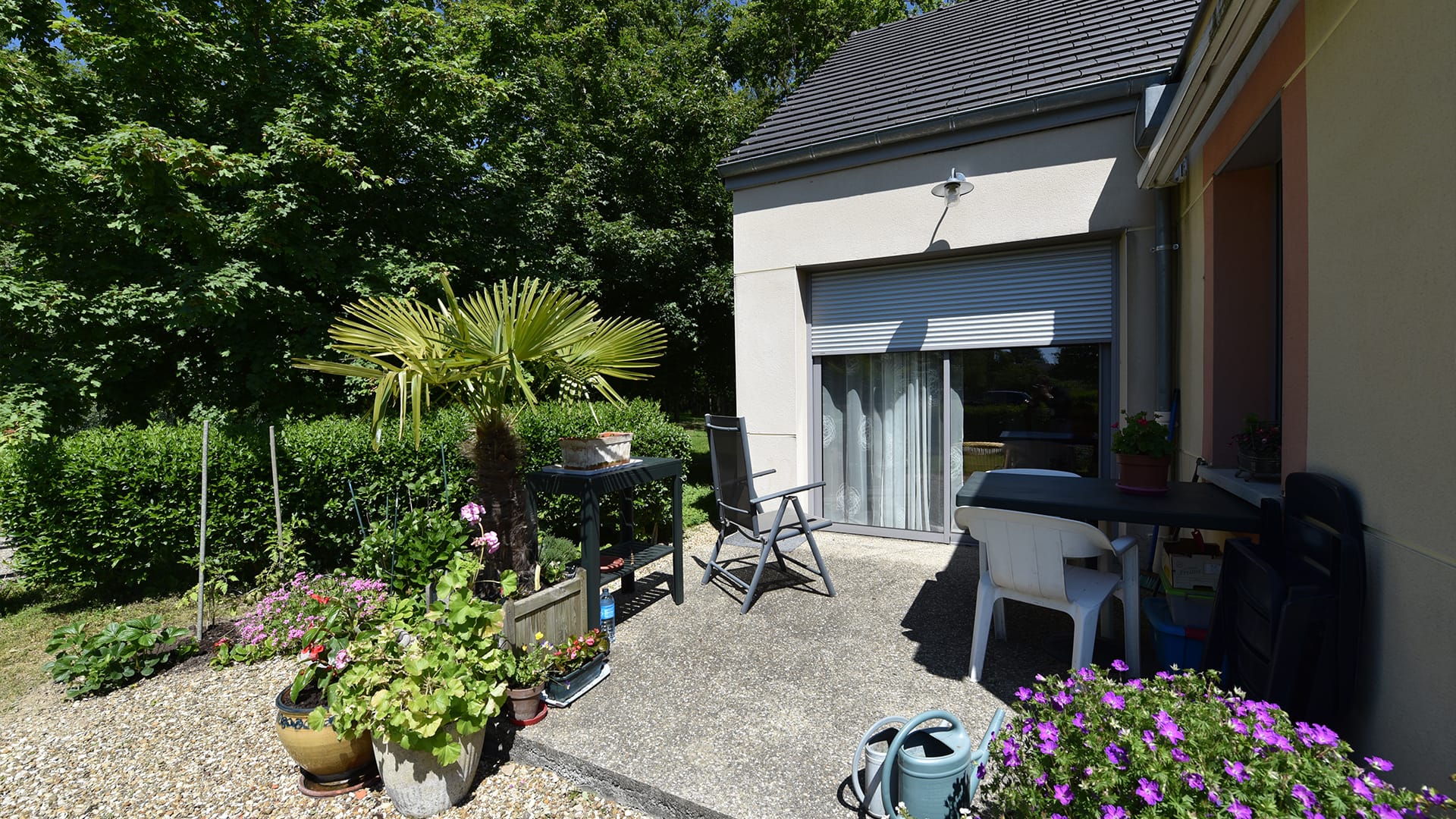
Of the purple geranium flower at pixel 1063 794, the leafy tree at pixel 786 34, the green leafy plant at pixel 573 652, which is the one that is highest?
the leafy tree at pixel 786 34

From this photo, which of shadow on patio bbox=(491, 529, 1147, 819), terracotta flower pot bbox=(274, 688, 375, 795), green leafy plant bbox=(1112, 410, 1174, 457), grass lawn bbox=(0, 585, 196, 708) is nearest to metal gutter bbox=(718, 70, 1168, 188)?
green leafy plant bbox=(1112, 410, 1174, 457)

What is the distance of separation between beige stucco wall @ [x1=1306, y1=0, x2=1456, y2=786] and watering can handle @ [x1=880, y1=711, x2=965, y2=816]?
1162 mm

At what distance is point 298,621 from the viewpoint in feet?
11.7

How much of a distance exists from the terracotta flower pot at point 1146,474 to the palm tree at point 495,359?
256 cm

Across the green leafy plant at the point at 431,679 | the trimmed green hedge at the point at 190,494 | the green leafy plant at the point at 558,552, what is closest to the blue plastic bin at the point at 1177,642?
the green leafy plant at the point at 431,679

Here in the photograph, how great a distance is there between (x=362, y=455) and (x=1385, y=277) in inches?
221

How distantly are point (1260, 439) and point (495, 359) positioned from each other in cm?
358

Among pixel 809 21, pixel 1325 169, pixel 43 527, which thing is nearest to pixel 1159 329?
pixel 1325 169

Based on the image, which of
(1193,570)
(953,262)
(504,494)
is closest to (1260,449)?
(1193,570)

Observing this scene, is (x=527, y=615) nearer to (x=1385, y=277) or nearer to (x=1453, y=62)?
(x=1385, y=277)

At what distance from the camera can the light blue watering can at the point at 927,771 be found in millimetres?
1779

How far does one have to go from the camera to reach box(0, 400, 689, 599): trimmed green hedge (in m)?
4.40

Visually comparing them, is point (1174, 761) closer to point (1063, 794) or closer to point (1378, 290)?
point (1063, 794)

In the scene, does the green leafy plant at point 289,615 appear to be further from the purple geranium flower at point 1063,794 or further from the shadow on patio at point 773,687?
the purple geranium flower at point 1063,794
